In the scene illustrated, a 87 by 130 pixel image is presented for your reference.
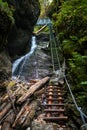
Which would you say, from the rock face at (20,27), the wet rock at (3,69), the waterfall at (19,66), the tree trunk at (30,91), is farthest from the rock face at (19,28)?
the tree trunk at (30,91)

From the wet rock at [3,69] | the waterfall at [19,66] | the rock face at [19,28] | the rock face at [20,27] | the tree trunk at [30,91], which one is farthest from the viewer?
the rock face at [20,27]

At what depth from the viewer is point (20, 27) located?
20.9 m

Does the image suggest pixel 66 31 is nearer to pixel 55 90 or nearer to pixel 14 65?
pixel 55 90

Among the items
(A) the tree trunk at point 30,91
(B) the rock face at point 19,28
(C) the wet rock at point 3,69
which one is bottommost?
(A) the tree trunk at point 30,91

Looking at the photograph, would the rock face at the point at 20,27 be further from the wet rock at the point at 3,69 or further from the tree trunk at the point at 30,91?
the tree trunk at the point at 30,91

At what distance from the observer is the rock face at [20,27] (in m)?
18.8

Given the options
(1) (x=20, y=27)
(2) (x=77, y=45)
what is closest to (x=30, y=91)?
(2) (x=77, y=45)

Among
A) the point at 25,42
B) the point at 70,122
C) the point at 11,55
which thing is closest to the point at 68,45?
the point at 70,122

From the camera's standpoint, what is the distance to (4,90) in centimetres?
1032

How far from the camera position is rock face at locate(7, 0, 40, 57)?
18.8 metres

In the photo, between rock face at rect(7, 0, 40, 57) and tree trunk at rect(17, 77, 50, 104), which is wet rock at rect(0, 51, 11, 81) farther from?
rock face at rect(7, 0, 40, 57)

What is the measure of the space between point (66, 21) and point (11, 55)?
8117 millimetres

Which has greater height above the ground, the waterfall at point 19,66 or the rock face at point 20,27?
the rock face at point 20,27

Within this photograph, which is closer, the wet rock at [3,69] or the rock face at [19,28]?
the wet rock at [3,69]
